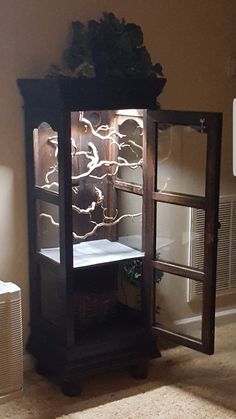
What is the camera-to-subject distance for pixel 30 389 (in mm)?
3035

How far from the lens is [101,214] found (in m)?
3.25

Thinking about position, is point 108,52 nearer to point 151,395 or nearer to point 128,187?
point 128,187

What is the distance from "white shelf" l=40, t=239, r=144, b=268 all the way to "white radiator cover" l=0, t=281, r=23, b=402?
0.26m

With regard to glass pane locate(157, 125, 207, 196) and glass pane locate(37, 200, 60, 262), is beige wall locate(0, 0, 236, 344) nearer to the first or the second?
glass pane locate(37, 200, 60, 262)

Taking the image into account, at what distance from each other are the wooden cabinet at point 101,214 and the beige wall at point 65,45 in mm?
71

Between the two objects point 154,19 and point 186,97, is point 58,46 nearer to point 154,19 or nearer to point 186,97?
point 154,19

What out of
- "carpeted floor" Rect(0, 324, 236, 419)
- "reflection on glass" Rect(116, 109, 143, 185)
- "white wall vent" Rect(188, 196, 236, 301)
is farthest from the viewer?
"white wall vent" Rect(188, 196, 236, 301)

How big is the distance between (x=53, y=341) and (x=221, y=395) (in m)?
0.82

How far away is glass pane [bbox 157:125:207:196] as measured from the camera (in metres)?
2.95

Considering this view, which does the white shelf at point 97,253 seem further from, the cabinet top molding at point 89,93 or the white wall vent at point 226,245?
the cabinet top molding at point 89,93

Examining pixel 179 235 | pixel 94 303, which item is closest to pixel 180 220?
pixel 179 235

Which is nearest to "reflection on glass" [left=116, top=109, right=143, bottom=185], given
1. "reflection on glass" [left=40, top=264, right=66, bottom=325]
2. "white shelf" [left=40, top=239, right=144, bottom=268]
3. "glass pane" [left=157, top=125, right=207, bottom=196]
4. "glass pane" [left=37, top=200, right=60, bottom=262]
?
"glass pane" [left=157, top=125, right=207, bottom=196]

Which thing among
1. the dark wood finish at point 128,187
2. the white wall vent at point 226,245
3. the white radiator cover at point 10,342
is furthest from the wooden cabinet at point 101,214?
the white wall vent at point 226,245

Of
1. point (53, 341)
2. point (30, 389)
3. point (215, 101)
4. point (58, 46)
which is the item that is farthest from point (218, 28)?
point (30, 389)
